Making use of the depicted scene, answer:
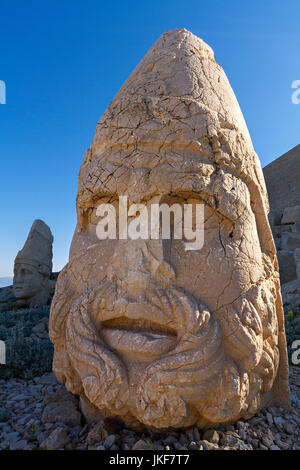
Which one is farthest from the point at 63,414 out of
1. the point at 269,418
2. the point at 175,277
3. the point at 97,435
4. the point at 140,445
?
the point at 269,418

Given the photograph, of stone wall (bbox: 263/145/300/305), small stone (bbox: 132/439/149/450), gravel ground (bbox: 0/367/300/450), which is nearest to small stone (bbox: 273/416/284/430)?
gravel ground (bbox: 0/367/300/450)

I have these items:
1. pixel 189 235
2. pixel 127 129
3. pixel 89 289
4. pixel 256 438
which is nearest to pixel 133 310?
pixel 89 289

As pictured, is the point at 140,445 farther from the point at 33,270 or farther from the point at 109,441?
the point at 33,270

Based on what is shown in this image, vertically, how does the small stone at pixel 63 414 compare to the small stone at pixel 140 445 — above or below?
below

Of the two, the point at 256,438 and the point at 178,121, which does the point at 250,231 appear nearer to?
the point at 178,121

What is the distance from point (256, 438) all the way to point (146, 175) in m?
1.93

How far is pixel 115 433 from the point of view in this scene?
185 cm

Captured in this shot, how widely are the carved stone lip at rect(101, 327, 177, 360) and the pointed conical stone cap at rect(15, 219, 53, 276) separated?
24.7 ft

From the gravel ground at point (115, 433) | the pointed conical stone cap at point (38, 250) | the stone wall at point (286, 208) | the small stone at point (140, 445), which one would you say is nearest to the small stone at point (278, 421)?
the gravel ground at point (115, 433)

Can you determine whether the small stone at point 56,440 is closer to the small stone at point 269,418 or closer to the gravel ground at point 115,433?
the gravel ground at point 115,433

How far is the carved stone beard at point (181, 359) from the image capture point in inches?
64.9

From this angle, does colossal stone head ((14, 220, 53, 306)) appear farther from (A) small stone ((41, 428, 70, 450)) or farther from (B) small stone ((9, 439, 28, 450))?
(A) small stone ((41, 428, 70, 450))

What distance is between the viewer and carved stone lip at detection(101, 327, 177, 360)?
1730 millimetres

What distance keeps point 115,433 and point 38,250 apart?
773 centimetres
